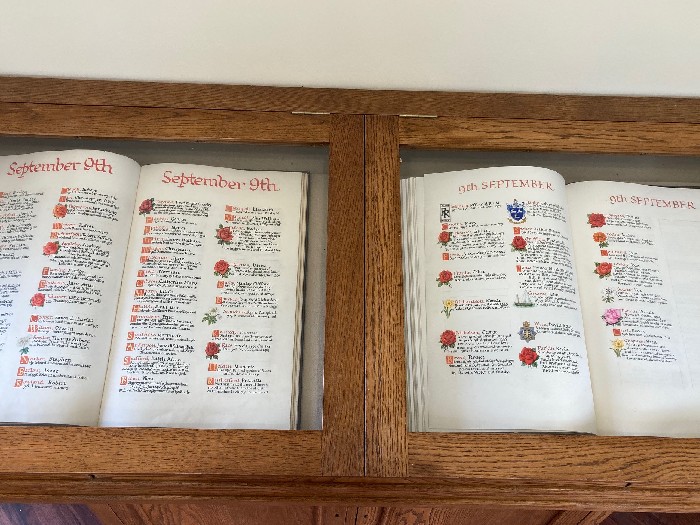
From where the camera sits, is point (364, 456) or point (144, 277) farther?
point (144, 277)

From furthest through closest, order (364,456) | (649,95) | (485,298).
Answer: (649,95) < (485,298) < (364,456)

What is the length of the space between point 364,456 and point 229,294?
0.29 metres

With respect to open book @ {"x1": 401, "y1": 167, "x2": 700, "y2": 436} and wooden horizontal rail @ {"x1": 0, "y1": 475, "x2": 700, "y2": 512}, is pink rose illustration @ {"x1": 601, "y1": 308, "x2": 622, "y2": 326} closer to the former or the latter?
open book @ {"x1": 401, "y1": 167, "x2": 700, "y2": 436}

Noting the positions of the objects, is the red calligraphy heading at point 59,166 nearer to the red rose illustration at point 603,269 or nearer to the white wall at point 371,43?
the white wall at point 371,43

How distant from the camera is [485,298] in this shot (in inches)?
33.0

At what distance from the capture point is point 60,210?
2.86 ft

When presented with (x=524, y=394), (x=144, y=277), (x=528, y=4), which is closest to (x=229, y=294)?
(x=144, y=277)

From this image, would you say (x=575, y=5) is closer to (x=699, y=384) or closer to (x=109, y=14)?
(x=699, y=384)

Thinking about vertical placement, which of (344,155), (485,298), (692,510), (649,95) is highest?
(649,95)

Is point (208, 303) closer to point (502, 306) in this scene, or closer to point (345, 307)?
point (345, 307)

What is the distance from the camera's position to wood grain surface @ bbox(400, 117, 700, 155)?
93 centimetres

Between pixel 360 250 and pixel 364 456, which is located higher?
pixel 360 250

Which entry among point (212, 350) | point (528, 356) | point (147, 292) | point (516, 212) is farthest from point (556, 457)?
point (147, 292)

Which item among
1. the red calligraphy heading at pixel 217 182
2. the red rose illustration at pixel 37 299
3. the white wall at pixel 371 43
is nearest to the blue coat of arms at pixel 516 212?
the white wall at pixel 371 43
